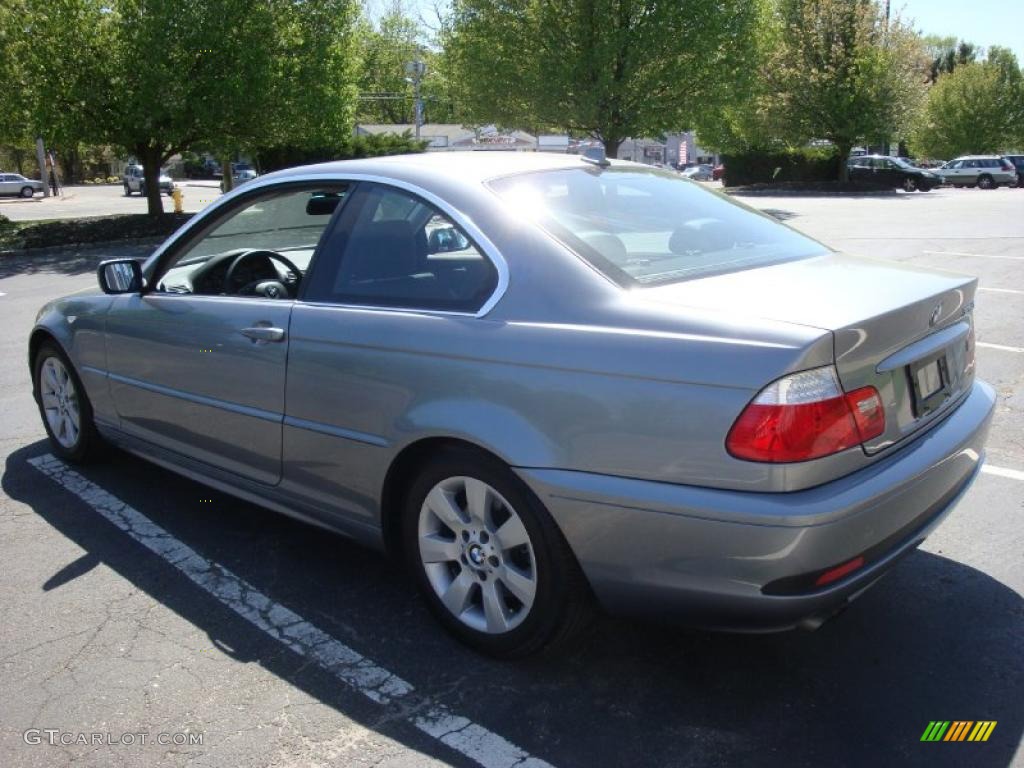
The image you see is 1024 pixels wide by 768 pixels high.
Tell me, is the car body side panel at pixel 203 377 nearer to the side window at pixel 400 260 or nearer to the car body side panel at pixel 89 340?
the car body side panel at pixel 89 340

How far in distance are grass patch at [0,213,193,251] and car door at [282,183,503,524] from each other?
59.6 ft

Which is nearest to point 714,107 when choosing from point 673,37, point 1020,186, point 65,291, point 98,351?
point 673,37

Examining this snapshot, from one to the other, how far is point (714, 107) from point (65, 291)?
20260 mm

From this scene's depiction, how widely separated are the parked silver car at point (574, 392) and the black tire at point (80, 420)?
0.97 meters

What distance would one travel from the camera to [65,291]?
13.1 metres

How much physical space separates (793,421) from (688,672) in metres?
1.08

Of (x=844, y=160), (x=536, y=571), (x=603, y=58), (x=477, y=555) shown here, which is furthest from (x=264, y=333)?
(x=844, y=160)

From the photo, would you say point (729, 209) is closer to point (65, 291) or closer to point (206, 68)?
point (65, 291)

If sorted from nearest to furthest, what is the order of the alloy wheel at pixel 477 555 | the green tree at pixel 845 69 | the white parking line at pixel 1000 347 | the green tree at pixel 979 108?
the alloy wheel at pixel 477 555 < the white parking line at pixel 1000 347 < the green tree at pixel 845 69 < the green tree at pixel 979 108

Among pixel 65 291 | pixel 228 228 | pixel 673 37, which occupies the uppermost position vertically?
pixel 673 37

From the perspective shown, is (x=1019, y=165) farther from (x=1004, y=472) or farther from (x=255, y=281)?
(x=255, y=281)

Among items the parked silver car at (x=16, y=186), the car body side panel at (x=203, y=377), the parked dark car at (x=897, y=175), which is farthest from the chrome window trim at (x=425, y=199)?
the parked silver car at (x=16, y=186)

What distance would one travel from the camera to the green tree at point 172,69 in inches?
749

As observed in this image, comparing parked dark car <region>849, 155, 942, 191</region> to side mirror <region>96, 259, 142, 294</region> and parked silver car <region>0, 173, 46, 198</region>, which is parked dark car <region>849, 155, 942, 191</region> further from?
parked silver car <region>0, 173, 46, 198</region>
